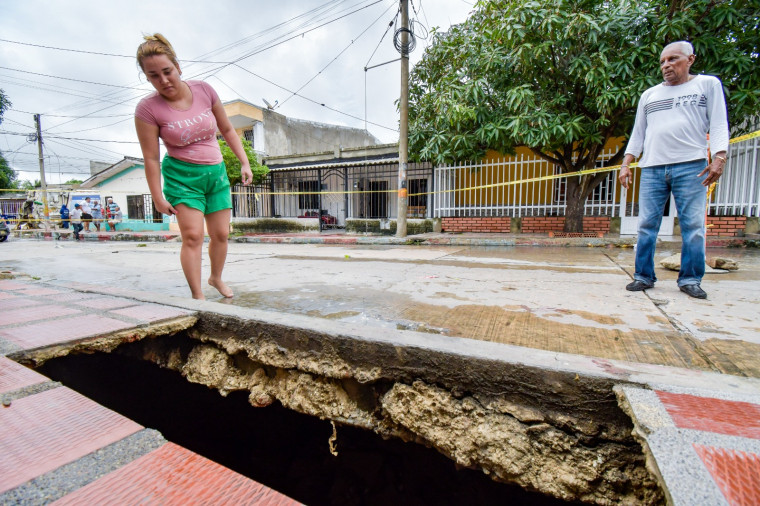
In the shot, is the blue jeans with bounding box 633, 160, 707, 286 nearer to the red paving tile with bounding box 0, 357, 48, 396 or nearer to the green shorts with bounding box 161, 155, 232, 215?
the green shorts with bounding box 161, 155, 232, 215

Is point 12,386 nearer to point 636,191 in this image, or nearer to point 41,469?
point 41,469

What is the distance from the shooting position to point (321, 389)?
1.58 metres

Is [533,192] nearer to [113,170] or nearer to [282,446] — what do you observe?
[282,446]

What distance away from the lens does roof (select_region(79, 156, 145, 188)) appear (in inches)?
703

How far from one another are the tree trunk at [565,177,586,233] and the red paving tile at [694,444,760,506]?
724 centimetres

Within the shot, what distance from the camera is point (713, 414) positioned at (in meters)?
0.89

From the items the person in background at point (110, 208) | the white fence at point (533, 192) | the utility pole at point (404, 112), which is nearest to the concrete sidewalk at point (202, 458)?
the white fence at point (533, 192)

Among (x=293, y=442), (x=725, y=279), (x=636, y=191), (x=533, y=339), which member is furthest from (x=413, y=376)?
(x=636, y=191)

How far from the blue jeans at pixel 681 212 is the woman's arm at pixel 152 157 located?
3.01m

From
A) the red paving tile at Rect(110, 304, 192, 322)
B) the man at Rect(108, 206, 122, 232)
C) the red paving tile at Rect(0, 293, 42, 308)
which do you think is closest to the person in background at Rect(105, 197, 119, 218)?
the man at Rect(108, 206, 122, 232)

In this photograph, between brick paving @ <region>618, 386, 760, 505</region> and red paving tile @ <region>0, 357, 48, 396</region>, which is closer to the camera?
brick paving @ <region>618, 386, 760, 505</region>

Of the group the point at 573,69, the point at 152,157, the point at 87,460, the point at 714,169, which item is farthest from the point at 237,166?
the point at 87,460

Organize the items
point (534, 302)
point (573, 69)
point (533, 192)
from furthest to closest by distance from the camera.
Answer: point (533, 192)
point (573, 69)
point (534, 302)

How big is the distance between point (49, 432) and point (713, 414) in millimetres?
1619
